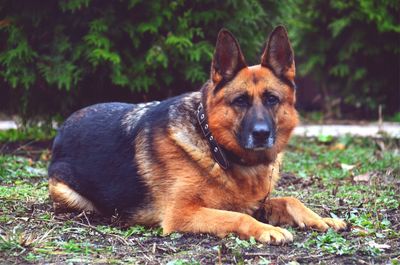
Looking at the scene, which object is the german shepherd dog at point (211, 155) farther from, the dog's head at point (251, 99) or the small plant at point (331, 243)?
the small plant at point (331, 243)

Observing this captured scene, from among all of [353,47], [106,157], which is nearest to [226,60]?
[106,157]

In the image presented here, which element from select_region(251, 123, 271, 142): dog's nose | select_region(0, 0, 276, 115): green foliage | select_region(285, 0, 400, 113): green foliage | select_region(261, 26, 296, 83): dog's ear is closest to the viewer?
select_region(251, 123, 271, 142): dog's nose

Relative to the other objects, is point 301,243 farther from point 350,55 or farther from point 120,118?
point 350,55

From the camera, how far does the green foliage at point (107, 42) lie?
7996 millimetres

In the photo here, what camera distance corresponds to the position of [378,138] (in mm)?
9500

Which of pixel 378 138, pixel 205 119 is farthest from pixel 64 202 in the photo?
pixel 378 138

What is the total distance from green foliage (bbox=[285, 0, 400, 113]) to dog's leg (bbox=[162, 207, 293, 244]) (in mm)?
9027

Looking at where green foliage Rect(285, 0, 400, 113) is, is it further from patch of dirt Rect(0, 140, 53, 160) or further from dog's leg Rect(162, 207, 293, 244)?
dog's leg Rect(162, 207, 293, 244)

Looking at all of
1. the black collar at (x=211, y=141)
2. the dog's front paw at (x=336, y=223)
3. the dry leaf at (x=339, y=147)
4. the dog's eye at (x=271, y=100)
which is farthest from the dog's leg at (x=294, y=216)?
the dry leaf at (x=339, y=147)

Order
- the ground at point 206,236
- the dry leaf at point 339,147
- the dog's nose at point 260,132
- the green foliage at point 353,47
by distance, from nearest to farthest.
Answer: the ground at point 206,236 < the dog's nose at point 260,132 < the dry leaf at point 339,147 < the green foliage at point 353,47

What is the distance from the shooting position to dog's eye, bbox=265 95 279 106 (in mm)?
4587

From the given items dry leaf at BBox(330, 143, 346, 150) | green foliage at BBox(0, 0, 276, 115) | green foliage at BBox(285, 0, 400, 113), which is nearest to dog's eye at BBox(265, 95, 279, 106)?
green foliage at BBox(0, 0, 276, 115)

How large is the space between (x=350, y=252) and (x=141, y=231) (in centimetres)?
157

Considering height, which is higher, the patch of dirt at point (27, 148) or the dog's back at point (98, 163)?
the dog's back at point (98, 163)
